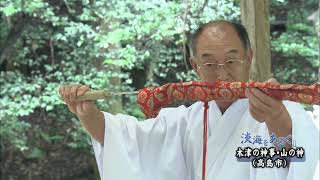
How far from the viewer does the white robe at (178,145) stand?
1.40 metres

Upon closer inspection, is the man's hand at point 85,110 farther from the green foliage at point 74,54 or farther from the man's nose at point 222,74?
the green foliage at point 74,54

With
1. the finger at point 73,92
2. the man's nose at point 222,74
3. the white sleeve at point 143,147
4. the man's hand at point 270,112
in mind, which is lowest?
the white sleeve at point 143,147

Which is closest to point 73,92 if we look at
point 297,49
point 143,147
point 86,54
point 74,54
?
point 143,147

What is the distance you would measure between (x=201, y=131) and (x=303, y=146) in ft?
1.25

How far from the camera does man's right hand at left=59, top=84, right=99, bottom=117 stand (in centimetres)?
135

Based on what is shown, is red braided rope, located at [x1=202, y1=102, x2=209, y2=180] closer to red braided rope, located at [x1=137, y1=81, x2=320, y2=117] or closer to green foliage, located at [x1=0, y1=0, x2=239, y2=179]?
red braided rope, located at [x1=137, y1=81, x2=320, y2=117]

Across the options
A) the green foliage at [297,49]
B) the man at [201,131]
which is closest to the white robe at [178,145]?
the man at [201,131]

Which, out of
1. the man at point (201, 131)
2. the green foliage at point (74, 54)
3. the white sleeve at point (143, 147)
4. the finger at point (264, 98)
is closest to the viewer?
the finger at point (264, 98)

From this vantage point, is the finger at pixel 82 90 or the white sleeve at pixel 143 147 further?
the white sleeve at pixel 143 147

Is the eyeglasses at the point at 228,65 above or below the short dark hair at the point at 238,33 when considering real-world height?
below

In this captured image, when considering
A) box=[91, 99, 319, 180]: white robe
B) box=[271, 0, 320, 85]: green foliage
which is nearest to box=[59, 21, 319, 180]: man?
box=[91, 99, 319, 180]: white robe

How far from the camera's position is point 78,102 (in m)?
1.38

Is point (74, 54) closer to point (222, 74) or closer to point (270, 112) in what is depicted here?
point (222, 74)

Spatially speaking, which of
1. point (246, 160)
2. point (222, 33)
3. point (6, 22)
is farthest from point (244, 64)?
point (6, 22)
